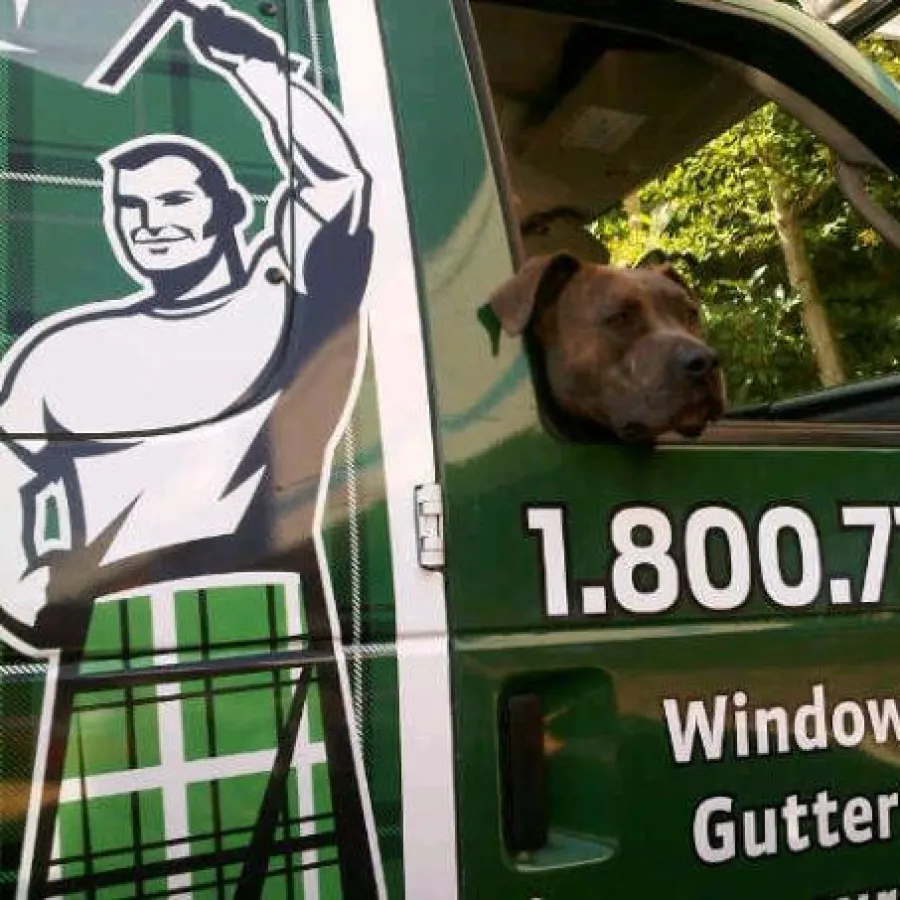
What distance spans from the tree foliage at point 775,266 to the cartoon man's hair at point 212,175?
18.3 ft

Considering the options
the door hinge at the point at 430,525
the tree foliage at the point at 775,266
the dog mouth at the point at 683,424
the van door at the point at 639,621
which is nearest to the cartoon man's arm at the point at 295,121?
the van door at the point at 639,621

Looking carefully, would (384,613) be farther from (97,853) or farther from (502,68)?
(502,68)

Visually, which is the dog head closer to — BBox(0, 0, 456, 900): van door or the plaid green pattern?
BBox(0, 0, 456, 900): van door

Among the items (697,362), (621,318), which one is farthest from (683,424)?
(621,318)

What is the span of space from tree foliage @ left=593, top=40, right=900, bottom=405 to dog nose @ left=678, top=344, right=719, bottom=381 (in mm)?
5374

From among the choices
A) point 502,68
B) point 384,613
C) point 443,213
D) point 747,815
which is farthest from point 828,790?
point 502,68

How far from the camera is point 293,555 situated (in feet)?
5.36

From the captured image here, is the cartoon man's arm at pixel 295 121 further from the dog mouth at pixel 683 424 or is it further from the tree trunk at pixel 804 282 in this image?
the tree trunk at pixel 804 282

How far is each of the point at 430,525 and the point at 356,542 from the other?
11 centimetres

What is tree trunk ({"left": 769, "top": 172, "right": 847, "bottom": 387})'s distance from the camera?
7.62m

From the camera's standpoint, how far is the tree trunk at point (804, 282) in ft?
25.0

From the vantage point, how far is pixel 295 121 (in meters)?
1.81

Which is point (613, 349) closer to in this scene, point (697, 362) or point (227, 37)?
point (697, 362)

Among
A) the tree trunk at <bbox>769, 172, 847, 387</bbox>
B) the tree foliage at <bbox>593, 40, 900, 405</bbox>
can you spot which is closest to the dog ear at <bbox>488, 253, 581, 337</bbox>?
the tree foliage at <bbox>593, 40, 900, 405</bbox>
